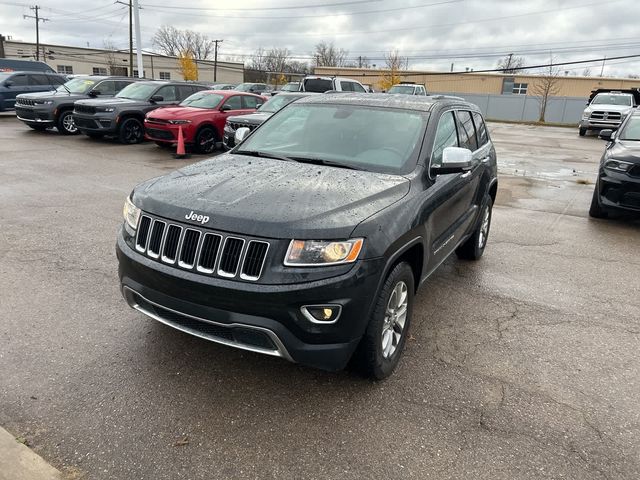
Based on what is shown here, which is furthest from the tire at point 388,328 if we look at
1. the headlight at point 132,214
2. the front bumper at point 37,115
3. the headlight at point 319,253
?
the front bumper at point 37,115

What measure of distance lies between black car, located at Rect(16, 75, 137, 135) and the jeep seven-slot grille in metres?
14.1

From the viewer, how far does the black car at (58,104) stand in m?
14.5

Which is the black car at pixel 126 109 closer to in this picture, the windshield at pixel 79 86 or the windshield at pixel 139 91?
the windshield at pixel 139 91

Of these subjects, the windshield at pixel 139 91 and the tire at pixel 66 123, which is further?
the tire at pixel 66 123

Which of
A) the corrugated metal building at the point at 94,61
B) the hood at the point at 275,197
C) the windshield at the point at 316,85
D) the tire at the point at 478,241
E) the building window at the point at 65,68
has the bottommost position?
the tire at the point at 478,241

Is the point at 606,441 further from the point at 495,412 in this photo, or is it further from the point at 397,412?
the point at 397,412

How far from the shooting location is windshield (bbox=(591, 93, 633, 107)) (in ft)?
79.6

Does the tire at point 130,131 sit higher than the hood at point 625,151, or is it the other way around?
the hood at point 625,151

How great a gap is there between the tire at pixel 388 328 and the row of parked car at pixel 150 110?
8.58 meters

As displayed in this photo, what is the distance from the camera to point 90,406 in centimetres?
279

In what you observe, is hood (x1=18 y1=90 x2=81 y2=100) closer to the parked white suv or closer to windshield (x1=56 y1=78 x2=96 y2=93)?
windshield (x1=56 y1=78 x2=96 y2=93)

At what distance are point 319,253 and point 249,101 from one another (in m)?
12.4

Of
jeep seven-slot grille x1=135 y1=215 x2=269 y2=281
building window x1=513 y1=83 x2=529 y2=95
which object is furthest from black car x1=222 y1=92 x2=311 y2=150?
building window x1=513 y1=83 x2=529 y2=95

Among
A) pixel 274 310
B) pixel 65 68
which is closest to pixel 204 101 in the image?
pixel 274 310
